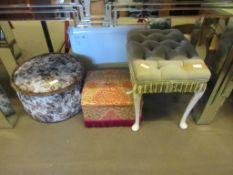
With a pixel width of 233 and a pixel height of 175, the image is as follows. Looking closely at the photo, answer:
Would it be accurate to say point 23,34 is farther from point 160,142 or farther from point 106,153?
point 160,142

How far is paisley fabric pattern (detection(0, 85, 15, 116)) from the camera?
1.38m

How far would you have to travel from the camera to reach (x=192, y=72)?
1.06m

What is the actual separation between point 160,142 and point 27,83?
914 millimetres

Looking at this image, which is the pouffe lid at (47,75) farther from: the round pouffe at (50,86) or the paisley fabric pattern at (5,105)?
the paisley fabric pattern at (5,105)

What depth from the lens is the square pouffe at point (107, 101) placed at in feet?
4.18

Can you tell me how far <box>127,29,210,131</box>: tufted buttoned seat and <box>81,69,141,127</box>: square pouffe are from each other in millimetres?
179

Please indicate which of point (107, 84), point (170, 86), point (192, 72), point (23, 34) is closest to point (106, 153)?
point (107, 84)

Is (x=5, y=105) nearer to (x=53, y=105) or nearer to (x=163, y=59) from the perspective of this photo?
(x=53, y=105)

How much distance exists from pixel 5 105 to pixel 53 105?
1.28 feet

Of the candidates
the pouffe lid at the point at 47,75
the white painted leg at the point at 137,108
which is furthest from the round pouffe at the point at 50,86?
the white painted leg at the point at 137,108

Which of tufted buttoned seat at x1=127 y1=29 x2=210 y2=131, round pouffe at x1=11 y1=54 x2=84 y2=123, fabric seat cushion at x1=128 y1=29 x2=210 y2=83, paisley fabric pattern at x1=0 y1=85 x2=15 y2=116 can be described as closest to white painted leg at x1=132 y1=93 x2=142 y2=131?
tufted buttoned seat at x1=127 y1=29 x2=210 y2=131

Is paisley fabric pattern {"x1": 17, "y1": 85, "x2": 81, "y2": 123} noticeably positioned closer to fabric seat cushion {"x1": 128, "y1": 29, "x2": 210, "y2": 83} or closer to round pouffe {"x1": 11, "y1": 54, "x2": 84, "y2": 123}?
round pouffe {"x1": 11, "y1": 54, "x2": 84, "y2": 123}

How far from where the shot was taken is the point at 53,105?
1305 mm

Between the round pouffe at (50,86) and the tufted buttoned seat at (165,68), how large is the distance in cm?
43
